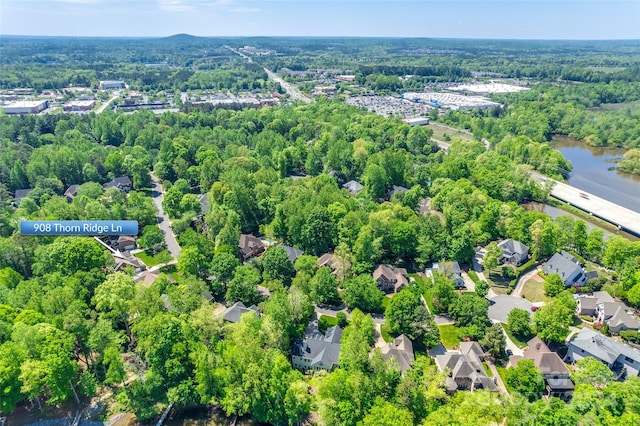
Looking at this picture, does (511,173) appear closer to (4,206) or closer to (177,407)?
(177,407)

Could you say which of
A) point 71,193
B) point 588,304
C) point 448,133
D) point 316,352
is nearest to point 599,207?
point 588,304

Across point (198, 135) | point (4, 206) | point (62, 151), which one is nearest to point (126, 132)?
point (198, 135)

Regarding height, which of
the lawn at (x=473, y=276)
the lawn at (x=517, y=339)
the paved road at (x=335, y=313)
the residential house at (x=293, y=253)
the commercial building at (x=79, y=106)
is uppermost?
the commercial building at (x=79, y=106)

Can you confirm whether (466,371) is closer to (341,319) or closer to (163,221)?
(341,319)

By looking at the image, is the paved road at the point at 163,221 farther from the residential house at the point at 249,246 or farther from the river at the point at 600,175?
the river at the point at 600,175

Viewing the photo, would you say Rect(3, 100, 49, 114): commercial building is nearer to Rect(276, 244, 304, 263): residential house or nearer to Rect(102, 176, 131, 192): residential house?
Rect(102, 176, 131, 192): residential house

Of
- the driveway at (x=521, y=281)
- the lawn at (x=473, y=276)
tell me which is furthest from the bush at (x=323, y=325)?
the driveway at (x=521, y=281)
